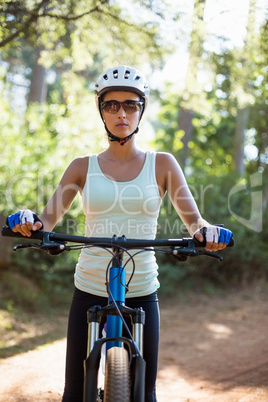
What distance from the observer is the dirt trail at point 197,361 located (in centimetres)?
478

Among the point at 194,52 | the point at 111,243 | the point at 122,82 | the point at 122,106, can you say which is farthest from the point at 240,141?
the point at 111,243

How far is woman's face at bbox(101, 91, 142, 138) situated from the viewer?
114 inches

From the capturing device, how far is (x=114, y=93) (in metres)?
2.98

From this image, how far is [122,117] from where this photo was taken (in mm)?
2883

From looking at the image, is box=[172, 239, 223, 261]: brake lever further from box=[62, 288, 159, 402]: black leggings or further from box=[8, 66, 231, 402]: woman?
box=[62, 288, 159, 402]: black leggings

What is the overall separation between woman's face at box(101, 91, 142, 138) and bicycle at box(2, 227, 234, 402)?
0.89m

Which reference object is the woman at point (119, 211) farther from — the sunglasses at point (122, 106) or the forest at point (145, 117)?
the forest at point (145, 117)

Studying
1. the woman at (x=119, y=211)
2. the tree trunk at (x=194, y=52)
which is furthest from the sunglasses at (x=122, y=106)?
the tree trunk at (x=194, y=52)

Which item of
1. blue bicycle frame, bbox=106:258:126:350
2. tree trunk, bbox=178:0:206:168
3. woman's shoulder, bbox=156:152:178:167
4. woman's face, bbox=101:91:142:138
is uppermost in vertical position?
tree trunk, bbox=178:0:206:168

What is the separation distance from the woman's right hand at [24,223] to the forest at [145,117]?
2.26m

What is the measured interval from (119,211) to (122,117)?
2.05 ft

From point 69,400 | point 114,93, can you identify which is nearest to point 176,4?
point 114,93

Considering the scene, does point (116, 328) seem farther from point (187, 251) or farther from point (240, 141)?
point (240, 141)

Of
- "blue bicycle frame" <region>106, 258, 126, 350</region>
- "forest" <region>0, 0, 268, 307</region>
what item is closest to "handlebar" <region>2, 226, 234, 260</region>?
"blue bicycle frame" <region>106, 258, 126, 350</region>
